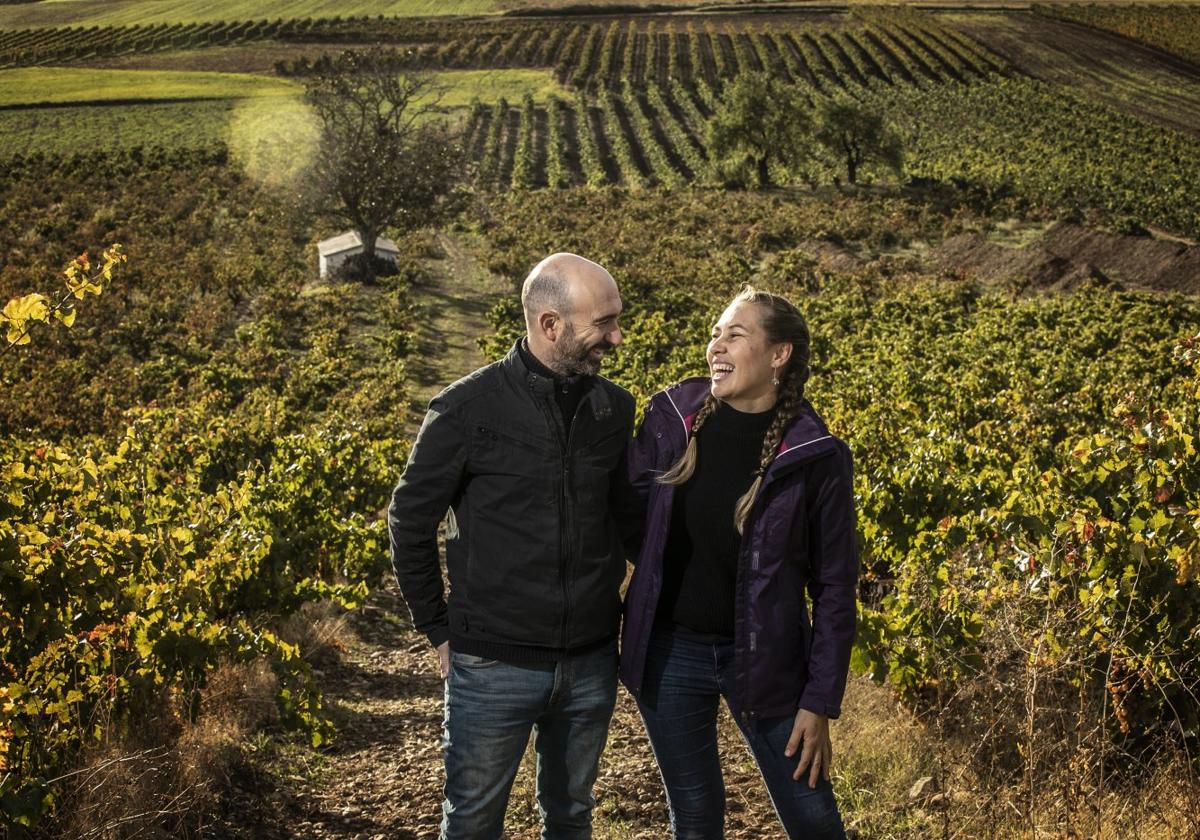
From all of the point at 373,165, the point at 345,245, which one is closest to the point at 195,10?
the point at 373,165

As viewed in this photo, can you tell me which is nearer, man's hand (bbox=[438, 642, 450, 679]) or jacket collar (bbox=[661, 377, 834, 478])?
jacket collar (bbox=[661, 377, 834, 478])

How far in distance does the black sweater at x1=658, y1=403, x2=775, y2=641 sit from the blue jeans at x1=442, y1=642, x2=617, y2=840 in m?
0.34

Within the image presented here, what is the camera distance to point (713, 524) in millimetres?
3240

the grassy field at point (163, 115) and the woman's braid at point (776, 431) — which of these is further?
the grassy field at point (163, 115)

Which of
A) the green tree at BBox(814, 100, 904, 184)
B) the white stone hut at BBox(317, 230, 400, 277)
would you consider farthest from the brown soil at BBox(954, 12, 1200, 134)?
the white stone hut at BBox(317, 230, 400, 277)

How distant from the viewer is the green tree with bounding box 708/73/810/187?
183ft

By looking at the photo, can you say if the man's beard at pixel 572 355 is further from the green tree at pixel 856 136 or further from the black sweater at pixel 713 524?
the green tree at pixel 856 136

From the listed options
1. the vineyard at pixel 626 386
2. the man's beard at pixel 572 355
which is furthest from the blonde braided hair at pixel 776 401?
the vineyard at pixel 626 386

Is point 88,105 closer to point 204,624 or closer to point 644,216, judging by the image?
point 644,216

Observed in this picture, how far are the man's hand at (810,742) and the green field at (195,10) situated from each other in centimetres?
7849

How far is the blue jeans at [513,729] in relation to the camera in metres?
3.23

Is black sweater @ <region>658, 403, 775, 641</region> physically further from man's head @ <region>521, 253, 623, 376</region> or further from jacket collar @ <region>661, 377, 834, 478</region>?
man's head @ <region>521, 253, 623, 376</region>

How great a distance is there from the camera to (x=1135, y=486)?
223 inches

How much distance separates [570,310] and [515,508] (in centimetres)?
61
